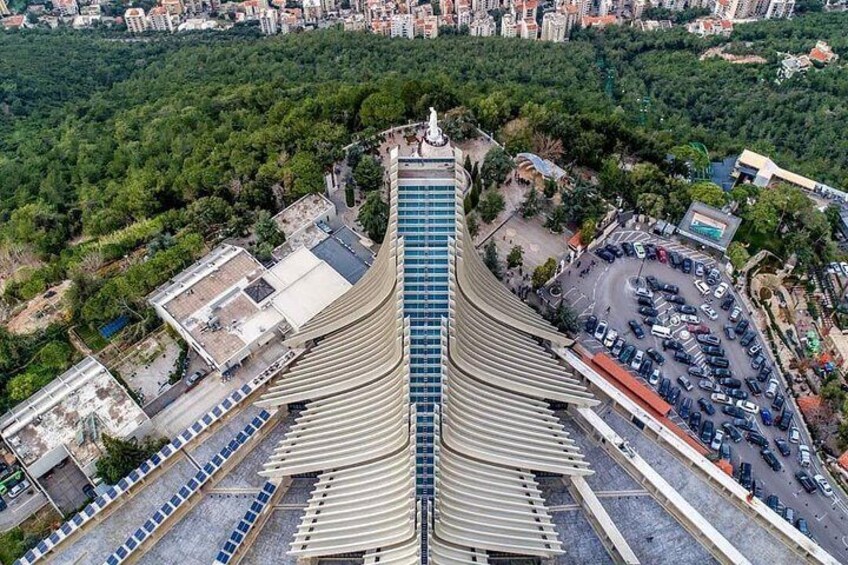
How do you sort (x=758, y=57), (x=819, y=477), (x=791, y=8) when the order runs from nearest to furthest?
(x=819, y=477), (x=758, y=57), (x=791, y=8)

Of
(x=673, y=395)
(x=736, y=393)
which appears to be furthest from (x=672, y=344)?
(x=736, y=393)

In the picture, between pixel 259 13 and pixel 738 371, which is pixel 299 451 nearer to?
pixel 738 371

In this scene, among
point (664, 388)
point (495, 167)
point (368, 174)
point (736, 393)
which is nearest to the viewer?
point (664, 388)

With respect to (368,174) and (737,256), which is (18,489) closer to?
(368,174)

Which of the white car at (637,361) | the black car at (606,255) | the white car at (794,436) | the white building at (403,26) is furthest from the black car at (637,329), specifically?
the white building at (403,26)

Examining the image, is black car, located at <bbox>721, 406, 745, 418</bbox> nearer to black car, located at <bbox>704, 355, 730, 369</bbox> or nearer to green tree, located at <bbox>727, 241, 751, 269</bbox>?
black car, located at <bbox>704, 355, 730, 369</bbox>

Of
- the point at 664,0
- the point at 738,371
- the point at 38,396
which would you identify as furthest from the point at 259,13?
the point at 738,371

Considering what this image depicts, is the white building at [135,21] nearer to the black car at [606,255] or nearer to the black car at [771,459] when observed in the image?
the black car at [606,255]
